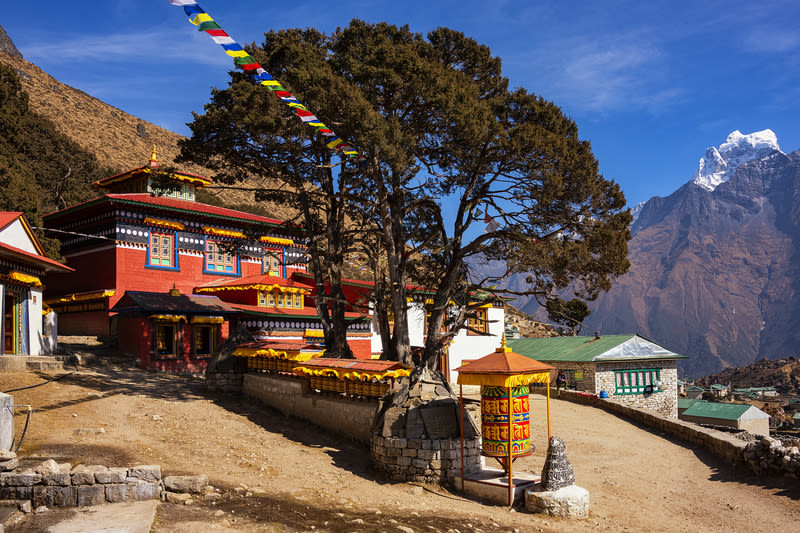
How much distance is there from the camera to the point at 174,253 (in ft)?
102

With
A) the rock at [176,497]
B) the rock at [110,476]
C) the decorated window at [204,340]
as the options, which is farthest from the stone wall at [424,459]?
the decorated window at [204,340]

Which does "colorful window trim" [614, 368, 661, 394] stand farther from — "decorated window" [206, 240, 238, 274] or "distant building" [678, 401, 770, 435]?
"decorated window" [206, 240, 238, 274]

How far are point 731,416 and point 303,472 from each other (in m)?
37.9

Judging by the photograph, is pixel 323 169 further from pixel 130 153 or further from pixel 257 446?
pixel 130 153

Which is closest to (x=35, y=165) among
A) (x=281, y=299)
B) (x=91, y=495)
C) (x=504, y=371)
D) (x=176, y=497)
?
(x=281, y=299)

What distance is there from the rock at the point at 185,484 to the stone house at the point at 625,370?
96.1 feet

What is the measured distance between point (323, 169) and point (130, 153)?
2653 inches

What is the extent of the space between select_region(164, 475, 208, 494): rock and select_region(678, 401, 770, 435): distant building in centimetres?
3851

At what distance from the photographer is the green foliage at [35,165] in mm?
32031

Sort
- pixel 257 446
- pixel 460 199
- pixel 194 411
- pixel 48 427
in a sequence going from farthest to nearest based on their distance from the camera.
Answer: pixel 460 199 → pixel 194 411 → pixel 257 446 → pixel 48 427

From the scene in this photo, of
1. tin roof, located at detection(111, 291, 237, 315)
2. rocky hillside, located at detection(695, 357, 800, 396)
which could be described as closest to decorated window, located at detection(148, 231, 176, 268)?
tin roof, located at detection(111, 291, 237, 315)

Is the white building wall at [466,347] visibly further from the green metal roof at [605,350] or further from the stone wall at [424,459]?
the stone wall at [424,459]

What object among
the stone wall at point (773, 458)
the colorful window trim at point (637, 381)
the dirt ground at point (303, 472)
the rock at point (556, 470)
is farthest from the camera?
the colorful window trim at point (637, 381)

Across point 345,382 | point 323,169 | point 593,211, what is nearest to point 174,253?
point 323,169
